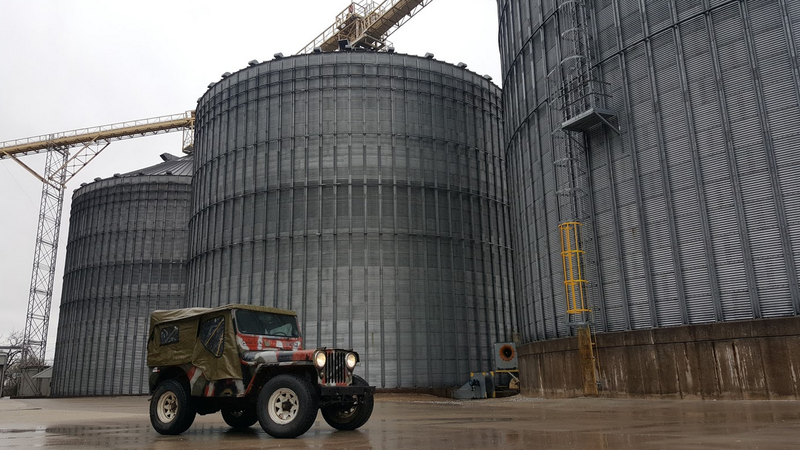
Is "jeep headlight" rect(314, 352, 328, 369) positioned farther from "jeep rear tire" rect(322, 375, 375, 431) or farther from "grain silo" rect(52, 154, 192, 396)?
"grain silo" rect(52, 154, 192, 396)

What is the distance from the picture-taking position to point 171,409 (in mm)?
12438

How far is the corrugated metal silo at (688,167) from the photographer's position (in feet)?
56.9

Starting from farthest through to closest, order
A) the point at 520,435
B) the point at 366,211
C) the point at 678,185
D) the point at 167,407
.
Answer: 1. the point at 366,211
2. the point at 678,185
3. the point at 167,407
4. the point at 520,435

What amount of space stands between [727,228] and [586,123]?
6280 mm

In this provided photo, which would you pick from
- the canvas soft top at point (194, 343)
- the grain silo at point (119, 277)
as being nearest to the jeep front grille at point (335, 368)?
the canvas soft top at point (194, 343)

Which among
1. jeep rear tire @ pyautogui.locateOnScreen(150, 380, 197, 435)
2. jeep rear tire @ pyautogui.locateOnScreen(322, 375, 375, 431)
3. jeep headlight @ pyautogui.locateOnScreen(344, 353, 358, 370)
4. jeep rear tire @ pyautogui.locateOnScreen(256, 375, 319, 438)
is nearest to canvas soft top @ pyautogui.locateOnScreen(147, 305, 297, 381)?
jeep rear tire @ pyautogui.locateOnScreen(150, 380, 197, 435)

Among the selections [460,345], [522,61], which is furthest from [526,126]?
[460,345]

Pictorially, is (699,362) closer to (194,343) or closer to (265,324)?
(265,324)

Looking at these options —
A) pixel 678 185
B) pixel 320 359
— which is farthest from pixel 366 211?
pixel 320 359

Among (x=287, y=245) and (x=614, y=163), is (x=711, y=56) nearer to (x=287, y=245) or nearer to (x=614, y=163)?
(x=614, y=163)

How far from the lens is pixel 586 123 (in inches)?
867

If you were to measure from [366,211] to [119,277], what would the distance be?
95.3 ft

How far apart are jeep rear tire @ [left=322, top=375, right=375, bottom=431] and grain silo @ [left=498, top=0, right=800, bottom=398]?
35.6 ft

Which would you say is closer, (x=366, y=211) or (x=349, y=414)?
(x=349, y=414)
